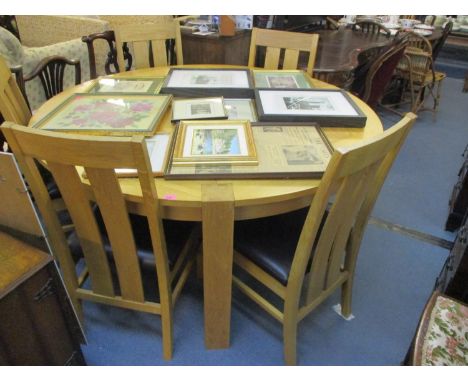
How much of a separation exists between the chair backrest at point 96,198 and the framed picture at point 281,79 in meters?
1.01

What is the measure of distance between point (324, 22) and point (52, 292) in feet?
12.4

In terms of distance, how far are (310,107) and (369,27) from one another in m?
3.01

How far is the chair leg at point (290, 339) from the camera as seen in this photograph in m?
1.16

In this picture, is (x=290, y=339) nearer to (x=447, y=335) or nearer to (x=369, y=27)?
(x=447, y=335)

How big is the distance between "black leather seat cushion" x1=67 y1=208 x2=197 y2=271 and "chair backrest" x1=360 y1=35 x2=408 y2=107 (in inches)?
75.0

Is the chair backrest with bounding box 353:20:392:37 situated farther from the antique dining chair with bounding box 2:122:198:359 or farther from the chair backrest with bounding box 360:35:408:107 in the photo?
the antique dining chair with bounding box 2:122:198:359

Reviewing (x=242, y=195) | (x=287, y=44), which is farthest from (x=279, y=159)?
(x=287, y=44)

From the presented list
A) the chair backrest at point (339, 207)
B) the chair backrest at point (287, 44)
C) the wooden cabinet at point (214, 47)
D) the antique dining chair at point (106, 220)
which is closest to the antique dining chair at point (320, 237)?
the chair backrest at point (339, 207)

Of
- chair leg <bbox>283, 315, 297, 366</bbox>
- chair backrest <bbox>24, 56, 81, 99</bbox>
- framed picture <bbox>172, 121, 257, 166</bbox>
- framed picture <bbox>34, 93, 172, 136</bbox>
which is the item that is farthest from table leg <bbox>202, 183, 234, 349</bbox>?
chair backrest <bbox>24, 56, 81, 99</bbox>

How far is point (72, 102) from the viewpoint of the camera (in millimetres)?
1397

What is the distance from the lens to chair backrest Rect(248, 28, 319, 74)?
1995 mm

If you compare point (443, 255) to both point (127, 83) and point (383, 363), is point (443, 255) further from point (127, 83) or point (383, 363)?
point (127, 83)

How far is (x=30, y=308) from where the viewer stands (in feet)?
3.01

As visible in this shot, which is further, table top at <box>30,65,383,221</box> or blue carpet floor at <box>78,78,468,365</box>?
blue carpet floor at <box>78,78,468,365</box>
